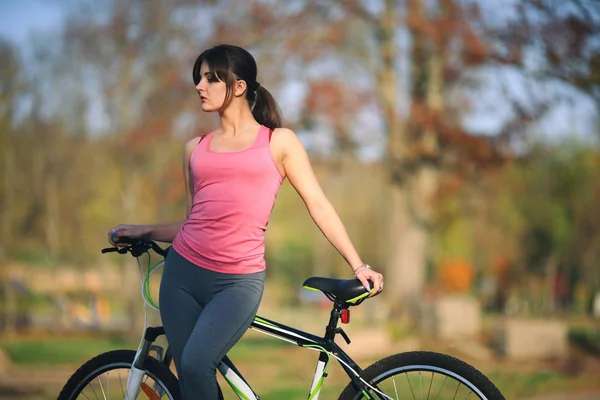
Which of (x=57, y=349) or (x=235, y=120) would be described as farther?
(x=57, y=349)

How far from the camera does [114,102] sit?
19.2 m

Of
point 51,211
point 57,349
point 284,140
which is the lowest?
point 57,349

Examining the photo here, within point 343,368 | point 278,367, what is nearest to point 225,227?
point 343,368

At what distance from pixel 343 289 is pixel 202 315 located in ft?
1.57

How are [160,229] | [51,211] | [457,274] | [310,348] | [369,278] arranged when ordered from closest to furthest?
[369,278] < [310,348] < [160,229] < [51,211] < [457,274]

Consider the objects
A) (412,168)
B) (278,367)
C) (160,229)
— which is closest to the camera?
(160,229)

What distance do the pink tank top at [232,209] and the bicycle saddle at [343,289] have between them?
226 millimetres

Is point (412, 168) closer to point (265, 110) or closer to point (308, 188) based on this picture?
point (265, 110)

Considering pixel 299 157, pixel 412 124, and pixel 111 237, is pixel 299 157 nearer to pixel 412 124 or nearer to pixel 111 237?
pixel 111 237

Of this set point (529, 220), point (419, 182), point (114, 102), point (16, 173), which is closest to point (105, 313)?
point (16, 173)

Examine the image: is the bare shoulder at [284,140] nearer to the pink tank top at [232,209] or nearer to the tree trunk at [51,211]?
the pink tank top at [232,209]

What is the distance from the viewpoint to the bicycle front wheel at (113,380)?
335cm

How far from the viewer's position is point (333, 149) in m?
17.6

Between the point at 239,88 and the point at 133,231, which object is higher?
the point at 239,88
